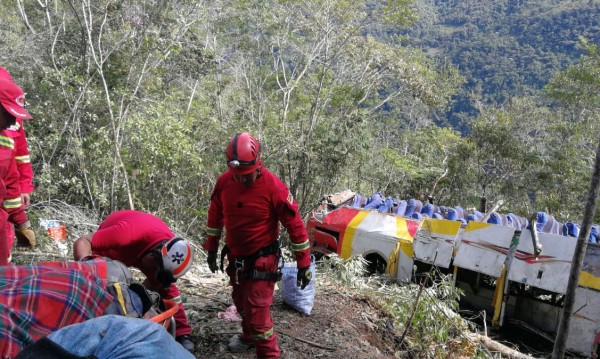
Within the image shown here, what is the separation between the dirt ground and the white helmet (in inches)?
58.7

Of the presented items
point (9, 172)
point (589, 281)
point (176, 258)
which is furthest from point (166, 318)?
point (589, 281)

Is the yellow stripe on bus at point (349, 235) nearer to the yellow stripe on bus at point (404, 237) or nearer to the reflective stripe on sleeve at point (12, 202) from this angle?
A: the yellow stripe on bus at point (404, 237)

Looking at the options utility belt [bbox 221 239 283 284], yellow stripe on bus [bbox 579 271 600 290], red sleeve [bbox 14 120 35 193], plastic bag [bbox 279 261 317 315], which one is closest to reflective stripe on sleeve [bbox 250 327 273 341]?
utility belt [bbox 221 239 283 284]

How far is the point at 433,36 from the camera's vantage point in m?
65.9

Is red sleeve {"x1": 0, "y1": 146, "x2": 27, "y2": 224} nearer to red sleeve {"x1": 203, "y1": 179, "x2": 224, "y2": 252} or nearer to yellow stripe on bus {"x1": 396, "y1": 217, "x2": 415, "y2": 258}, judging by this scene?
red sleeve {"x1": 203, "y1": 179, "x2": 224, "y2": 252}

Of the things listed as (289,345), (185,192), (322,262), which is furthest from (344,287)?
(185,192)

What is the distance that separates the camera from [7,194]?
3371mm

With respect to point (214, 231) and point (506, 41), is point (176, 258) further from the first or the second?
point (506, 41)

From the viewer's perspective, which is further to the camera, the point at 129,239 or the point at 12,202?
the point at 12,202

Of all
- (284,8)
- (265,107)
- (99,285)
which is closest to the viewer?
(99,285)

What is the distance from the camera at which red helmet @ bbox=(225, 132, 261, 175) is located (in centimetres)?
327

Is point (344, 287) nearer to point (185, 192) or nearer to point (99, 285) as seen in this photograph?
point (99, 285)

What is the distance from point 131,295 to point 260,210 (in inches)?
69.5

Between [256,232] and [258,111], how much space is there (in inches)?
544
